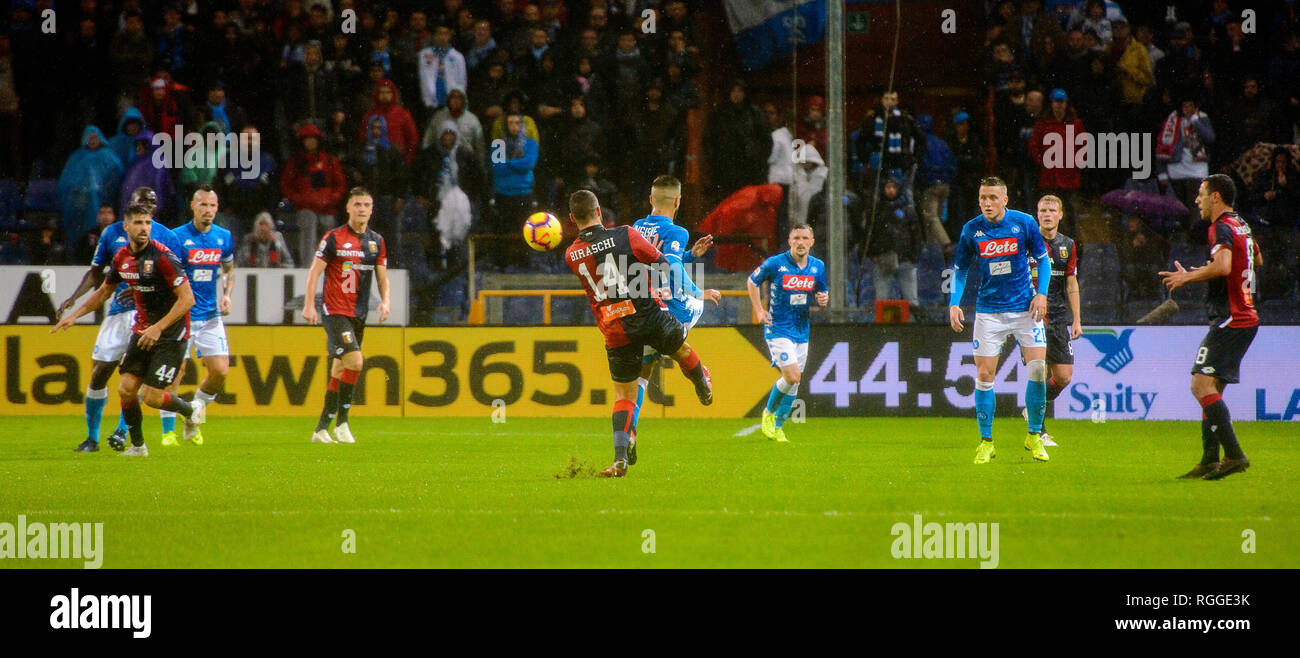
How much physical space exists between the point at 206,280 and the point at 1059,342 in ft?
27.4

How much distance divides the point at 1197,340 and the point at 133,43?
607 inches

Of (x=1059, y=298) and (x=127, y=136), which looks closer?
(x=1059, y=298)

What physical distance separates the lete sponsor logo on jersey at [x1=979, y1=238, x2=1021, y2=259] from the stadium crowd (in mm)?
6497

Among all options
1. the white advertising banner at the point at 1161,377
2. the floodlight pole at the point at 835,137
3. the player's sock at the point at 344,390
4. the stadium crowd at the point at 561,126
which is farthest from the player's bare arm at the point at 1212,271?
the stadium crowd at the point at 561,126

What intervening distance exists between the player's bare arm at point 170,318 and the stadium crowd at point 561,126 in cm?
679

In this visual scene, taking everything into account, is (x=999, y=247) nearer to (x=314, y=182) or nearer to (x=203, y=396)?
(x=203, y=396)

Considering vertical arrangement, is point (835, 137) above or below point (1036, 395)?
above

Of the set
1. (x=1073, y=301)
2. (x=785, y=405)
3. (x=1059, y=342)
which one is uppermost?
(x=1073, y=301)

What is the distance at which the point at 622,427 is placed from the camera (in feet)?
31.9

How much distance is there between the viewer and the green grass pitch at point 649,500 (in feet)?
21.3

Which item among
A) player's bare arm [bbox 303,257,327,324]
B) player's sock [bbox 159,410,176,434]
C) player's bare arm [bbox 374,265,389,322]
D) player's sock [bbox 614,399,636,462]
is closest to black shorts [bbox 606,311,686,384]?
player's sock [bbox 614,399,636,462]

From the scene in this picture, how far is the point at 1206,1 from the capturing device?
1998 cm

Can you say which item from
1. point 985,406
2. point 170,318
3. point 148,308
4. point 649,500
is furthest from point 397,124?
point 649,500

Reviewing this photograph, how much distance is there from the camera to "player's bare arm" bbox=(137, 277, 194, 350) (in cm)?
1110
